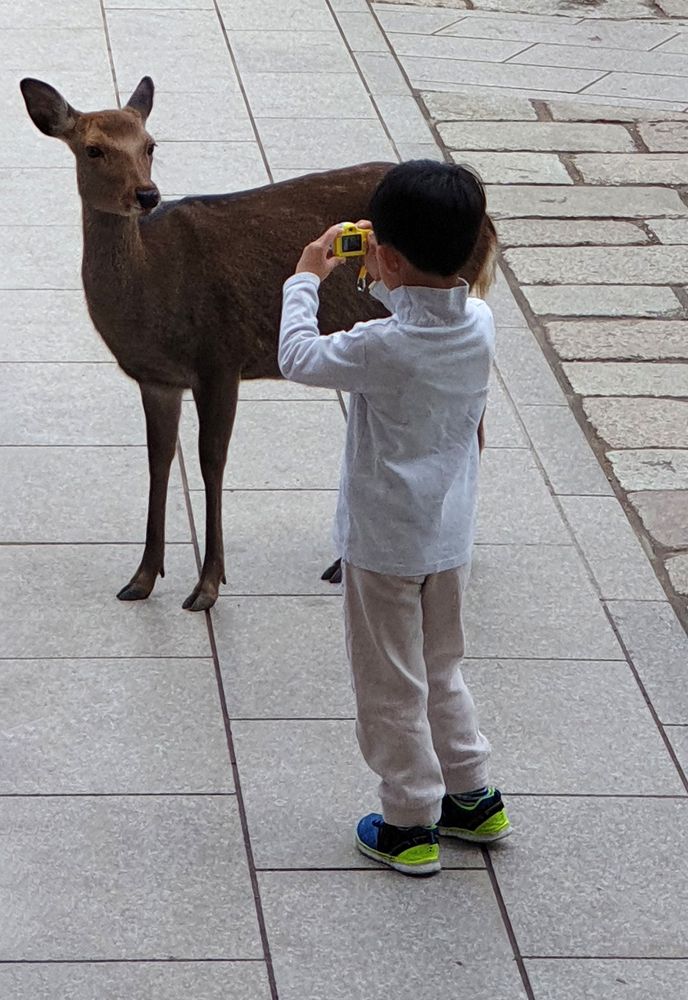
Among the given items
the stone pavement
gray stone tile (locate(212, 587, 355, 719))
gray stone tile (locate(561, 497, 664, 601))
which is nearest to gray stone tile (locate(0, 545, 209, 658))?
the stone pavement

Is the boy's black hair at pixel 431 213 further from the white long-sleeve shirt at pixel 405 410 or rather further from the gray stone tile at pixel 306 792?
the gray stone tile at pixel 306 792

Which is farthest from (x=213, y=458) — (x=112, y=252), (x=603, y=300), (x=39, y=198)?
(x=39, y=198)

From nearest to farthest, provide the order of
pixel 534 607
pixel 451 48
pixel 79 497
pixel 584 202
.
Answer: pixel 534 607
pixel 79 497
pixel 584 202
pixel 451 48

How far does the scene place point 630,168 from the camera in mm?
8461

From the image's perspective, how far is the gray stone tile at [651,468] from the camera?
571 cm

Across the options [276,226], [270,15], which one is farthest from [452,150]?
[276,226]

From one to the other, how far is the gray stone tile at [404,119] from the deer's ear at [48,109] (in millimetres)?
4293

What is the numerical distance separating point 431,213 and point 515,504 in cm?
233

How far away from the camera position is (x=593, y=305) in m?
7.04

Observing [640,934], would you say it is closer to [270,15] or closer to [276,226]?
[276,226]

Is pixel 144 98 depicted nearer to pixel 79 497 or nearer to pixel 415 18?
pixel 79 497

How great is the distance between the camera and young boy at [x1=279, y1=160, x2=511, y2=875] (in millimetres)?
3357

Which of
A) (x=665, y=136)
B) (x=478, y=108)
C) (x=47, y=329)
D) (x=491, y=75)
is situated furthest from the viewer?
(x=491, y=75)

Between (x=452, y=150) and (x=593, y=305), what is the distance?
1.84 m
